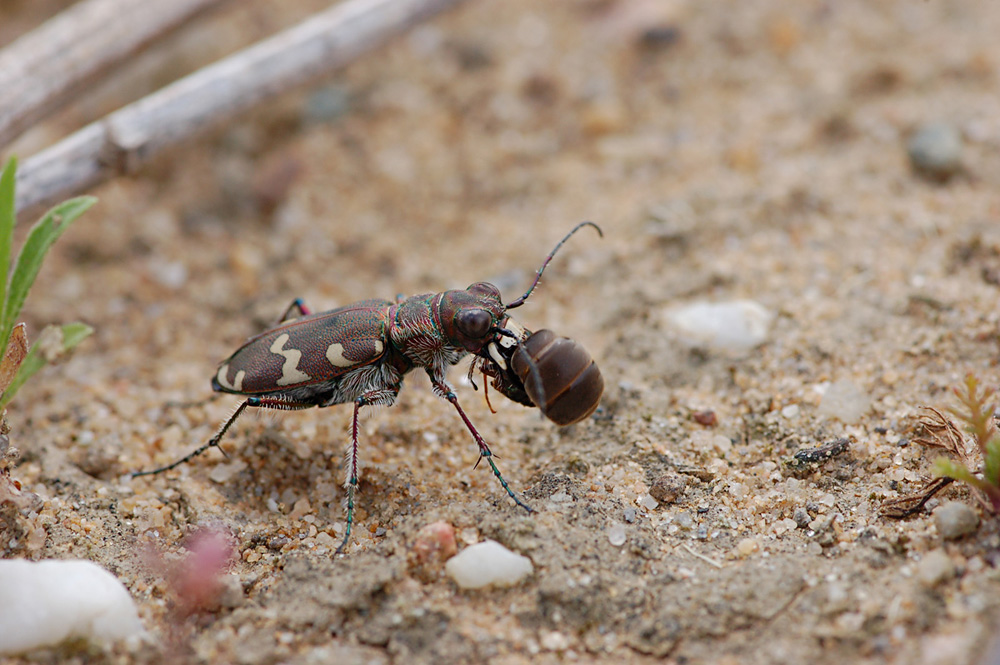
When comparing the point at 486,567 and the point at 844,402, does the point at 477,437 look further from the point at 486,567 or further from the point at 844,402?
the point at 844,402

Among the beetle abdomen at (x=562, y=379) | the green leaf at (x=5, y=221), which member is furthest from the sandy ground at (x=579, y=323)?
the green leaf at (x=5, y=221)

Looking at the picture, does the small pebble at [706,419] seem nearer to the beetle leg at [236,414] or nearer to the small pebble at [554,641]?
the small pebble at [554,641]

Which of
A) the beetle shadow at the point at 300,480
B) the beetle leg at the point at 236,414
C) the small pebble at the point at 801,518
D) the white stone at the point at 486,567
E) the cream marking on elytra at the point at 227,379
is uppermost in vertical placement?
the cream marking on elytra at the point at 227,379

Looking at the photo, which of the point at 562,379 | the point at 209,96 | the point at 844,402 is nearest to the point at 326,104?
the point at 209,96

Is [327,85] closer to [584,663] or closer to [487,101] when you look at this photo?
[487,101]

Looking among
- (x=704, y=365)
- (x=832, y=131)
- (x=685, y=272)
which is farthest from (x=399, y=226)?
(x=832, y=131)

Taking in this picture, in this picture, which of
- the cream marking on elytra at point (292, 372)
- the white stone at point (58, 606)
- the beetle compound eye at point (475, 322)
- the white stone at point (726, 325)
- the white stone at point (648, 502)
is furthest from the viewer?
the white stone at point (726, 325)

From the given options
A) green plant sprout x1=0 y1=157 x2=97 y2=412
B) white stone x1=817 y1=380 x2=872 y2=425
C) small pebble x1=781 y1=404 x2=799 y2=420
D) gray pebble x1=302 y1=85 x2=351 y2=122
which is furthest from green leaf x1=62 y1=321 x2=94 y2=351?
gray pebble x1=302 y1=85 x2=351 y2=122
